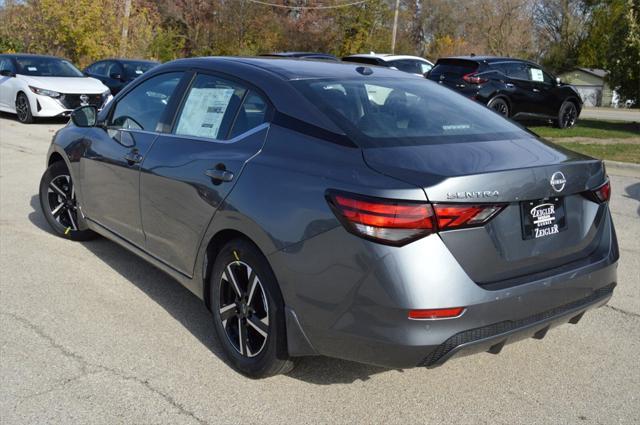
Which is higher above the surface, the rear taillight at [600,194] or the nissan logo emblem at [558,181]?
the nissan logo emblem at [558,181]

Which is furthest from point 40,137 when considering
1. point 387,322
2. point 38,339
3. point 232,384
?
point 387,322

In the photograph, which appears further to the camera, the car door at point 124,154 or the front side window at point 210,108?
the car door at point 124,154

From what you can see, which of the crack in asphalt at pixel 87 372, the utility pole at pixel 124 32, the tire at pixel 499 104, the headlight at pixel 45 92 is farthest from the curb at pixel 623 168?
the utility pole at pixel 124 32

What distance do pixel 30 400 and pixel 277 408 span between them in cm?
120

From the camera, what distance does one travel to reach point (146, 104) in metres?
4.64

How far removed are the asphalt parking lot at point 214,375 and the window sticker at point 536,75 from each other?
1173 centimetres

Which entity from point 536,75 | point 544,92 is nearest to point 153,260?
point 544,92

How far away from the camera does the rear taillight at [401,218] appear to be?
2.73m

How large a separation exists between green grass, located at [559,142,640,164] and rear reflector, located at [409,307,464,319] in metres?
8.62

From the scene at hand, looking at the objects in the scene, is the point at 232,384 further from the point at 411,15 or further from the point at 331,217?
the point at 411,15

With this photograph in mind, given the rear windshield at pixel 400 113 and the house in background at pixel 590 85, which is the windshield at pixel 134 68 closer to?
the rear windshield at pixel 400 113

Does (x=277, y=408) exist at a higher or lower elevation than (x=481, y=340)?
lower

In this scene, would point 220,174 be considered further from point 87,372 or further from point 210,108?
point 87,372

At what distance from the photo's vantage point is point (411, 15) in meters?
55.1
